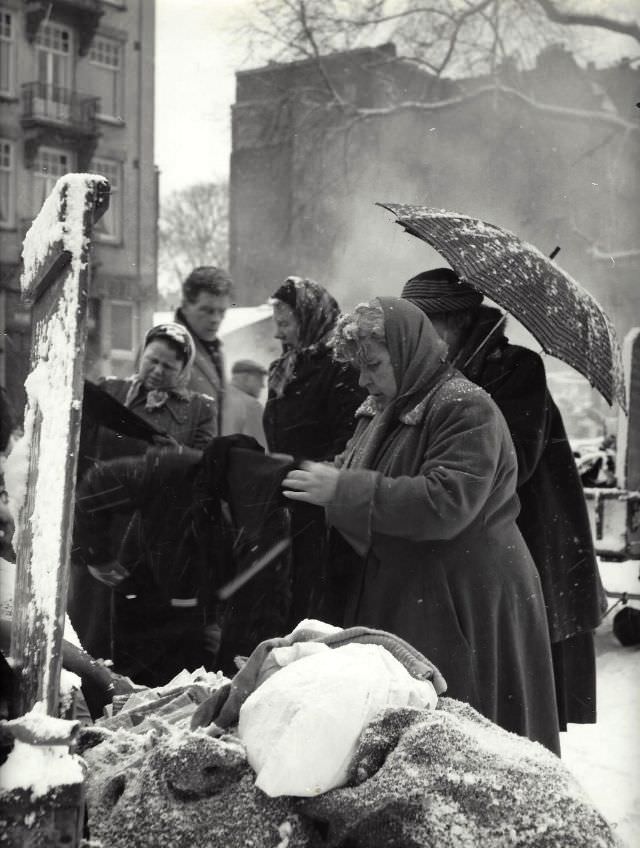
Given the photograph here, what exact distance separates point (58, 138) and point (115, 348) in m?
2.72

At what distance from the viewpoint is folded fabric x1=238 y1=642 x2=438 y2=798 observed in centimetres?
135

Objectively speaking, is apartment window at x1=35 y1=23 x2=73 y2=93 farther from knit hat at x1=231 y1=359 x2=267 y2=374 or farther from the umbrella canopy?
the umbrella canopy

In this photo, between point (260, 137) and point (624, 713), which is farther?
point (260, 137)

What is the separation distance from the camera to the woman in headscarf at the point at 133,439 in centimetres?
357

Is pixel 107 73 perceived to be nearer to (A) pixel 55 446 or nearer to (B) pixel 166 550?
(B) pixel 166 550

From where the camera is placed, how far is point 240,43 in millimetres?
11438

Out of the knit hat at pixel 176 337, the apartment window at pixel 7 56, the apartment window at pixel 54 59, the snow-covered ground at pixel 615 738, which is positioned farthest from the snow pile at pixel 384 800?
the apartment window at pixel 54 59

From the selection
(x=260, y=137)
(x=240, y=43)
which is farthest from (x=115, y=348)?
(x=260, y=137)

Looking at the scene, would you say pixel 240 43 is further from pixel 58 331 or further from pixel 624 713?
pixel 58 331

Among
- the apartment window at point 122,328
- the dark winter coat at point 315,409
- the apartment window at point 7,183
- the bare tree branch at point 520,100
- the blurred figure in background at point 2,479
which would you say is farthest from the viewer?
the bare tree branch at point 520,100

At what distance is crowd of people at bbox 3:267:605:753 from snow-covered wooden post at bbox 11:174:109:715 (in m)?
1.49

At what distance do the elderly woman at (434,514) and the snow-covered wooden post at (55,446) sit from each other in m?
1.49

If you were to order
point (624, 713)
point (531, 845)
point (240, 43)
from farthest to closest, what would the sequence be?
point (240, 43) < point (624, 713) < point (531, 845)

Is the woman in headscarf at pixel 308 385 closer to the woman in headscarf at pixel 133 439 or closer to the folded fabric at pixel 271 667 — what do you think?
the woman in headscarf at pixel 133 439
